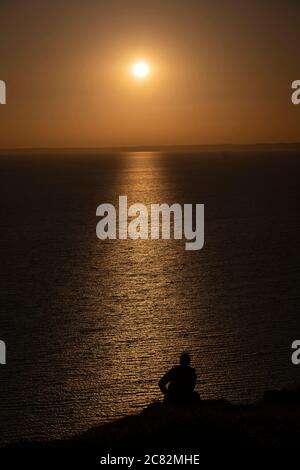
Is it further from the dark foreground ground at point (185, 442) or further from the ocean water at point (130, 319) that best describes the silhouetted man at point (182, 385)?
the ocean water at point (130, 319)

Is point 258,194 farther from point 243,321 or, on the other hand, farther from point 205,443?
point 205,443

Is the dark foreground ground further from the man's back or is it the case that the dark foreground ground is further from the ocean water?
the ocean water

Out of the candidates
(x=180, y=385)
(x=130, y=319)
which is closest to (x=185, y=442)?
(x=180, y=385)

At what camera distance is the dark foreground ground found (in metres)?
13.5

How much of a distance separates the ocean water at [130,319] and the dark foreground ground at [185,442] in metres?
10.2

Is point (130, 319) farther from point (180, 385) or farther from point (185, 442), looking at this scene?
point (185, 442)

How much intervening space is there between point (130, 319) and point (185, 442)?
27020 millimetres

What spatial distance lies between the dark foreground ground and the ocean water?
10225mm

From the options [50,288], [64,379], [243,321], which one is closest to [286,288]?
[243,321]

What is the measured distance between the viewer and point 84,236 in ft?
264

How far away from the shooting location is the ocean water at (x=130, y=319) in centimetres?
2831

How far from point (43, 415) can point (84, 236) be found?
5466 centimetres

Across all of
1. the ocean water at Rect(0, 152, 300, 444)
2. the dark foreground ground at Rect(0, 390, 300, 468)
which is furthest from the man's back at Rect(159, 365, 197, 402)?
the ocean water at Rect(0, 152, 300, 444)

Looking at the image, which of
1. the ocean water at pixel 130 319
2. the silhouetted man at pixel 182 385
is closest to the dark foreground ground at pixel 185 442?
the silhouetted man at pixel 182 385
